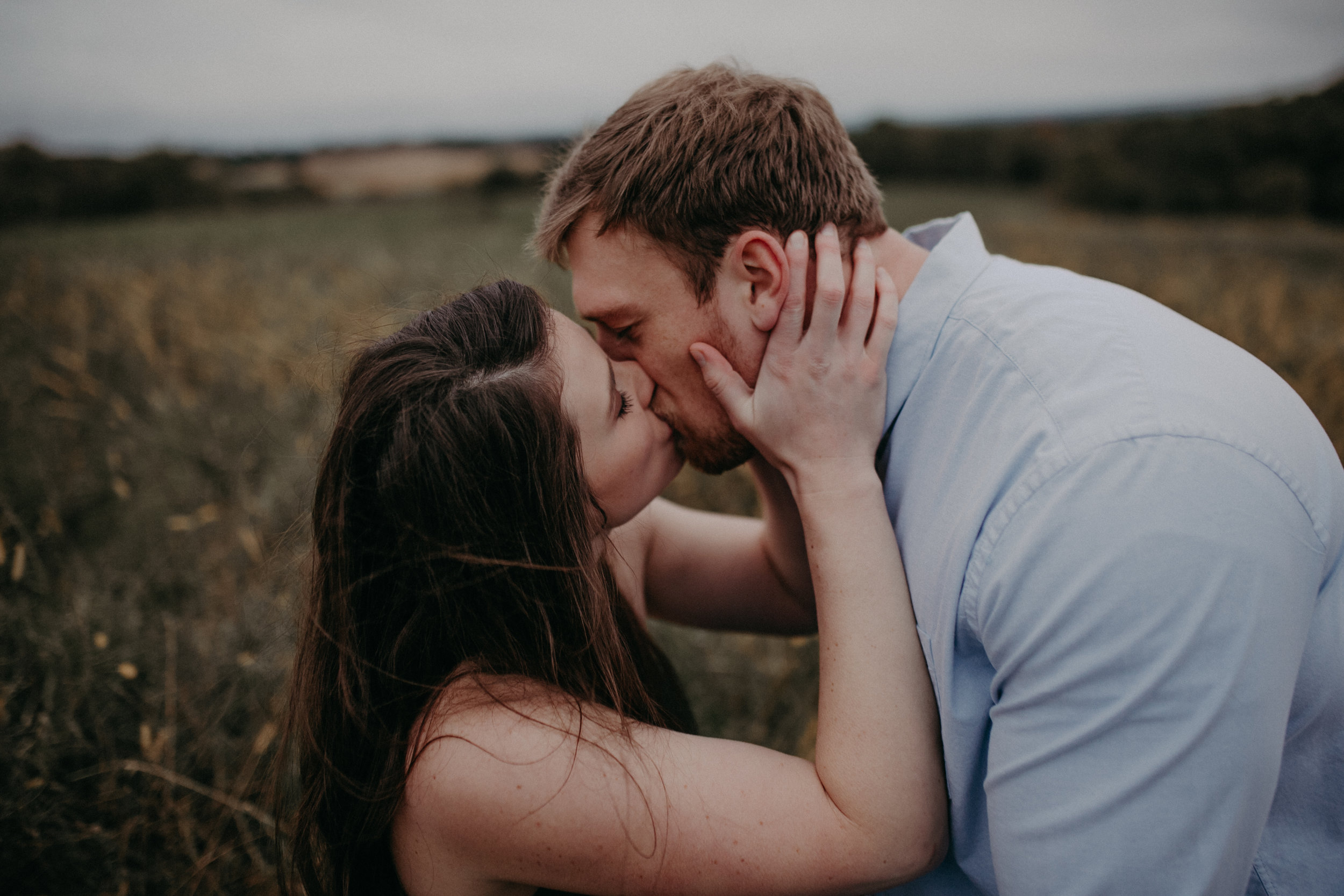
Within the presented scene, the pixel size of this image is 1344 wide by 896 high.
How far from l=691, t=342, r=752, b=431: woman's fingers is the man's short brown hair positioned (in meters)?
0.15

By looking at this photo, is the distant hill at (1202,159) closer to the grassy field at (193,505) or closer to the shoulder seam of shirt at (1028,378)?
the grassy field at (193,505)

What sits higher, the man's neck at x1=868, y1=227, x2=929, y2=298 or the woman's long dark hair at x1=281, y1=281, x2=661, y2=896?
the man's neck at x1=868, y1=227, x2=929, y2=298

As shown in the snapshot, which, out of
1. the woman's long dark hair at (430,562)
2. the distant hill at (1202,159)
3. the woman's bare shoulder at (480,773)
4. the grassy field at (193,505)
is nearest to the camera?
the woman's bare shoulder at (480,773)

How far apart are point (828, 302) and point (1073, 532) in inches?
29.7

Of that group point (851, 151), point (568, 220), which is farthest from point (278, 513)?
point (851, 151)

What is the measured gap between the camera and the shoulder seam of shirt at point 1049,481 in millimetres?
1140

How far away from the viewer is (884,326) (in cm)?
167

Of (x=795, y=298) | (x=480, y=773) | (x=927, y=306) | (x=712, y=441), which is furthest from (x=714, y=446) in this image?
(x=480, y=773)

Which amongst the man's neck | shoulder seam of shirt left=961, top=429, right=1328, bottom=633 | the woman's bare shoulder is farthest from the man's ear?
the woman's bare shoulder

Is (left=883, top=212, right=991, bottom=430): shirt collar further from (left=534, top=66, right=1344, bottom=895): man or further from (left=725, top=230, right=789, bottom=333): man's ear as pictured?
(left=725, top=230, right=789, bottom=333): man's ear

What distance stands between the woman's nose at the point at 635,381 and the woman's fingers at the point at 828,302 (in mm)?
531

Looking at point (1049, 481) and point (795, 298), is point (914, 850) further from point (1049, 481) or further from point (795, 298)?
point (795, 298)

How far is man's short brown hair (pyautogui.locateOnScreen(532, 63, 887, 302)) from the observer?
181 cm

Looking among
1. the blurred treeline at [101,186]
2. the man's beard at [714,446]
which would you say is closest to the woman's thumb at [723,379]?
the man's beard at [714,446]
